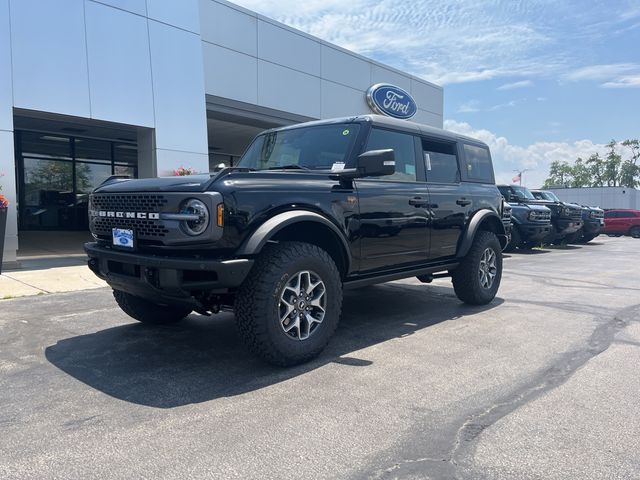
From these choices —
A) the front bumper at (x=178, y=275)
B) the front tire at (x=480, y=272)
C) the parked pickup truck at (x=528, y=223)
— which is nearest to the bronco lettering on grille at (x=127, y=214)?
the front bumper at (x=178, y=275)

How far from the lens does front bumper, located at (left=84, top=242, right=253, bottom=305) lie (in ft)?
11.3

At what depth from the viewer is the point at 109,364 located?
13.1 ft

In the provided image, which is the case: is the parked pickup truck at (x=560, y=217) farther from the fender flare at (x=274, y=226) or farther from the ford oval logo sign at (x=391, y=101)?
the fender flare at (x=274, y=226)

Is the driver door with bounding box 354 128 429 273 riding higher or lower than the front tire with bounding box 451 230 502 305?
higher

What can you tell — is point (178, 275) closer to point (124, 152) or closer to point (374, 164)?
point (374, 164)

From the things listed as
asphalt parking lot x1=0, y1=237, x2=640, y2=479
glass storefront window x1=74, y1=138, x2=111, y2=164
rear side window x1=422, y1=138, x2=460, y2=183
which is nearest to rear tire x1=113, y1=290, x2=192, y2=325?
asphalt parking lot x1=0, y1=237, x2=640, y2=479

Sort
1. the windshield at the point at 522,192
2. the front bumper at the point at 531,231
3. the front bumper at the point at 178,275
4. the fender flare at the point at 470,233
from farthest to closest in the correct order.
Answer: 1. the windshield at the point at 522,192
2. the front bumper at the point at 531,231
3. the fender flare at the point at 470,233
4. the front bumper at the point at 178,275

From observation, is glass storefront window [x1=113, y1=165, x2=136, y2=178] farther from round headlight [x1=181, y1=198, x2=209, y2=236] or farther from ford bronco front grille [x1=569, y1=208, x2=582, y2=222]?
round headlight [x1=181, y1=198, x2=209, y2=236]

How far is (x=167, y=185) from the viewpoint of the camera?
12.2 ft

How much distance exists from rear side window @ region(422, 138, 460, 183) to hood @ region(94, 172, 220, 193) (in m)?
2.69

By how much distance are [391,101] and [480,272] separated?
1323 centimetres

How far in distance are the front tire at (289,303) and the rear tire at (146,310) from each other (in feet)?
4.49

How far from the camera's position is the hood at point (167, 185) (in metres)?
3.59

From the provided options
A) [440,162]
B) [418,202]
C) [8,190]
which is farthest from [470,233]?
[8,190]
